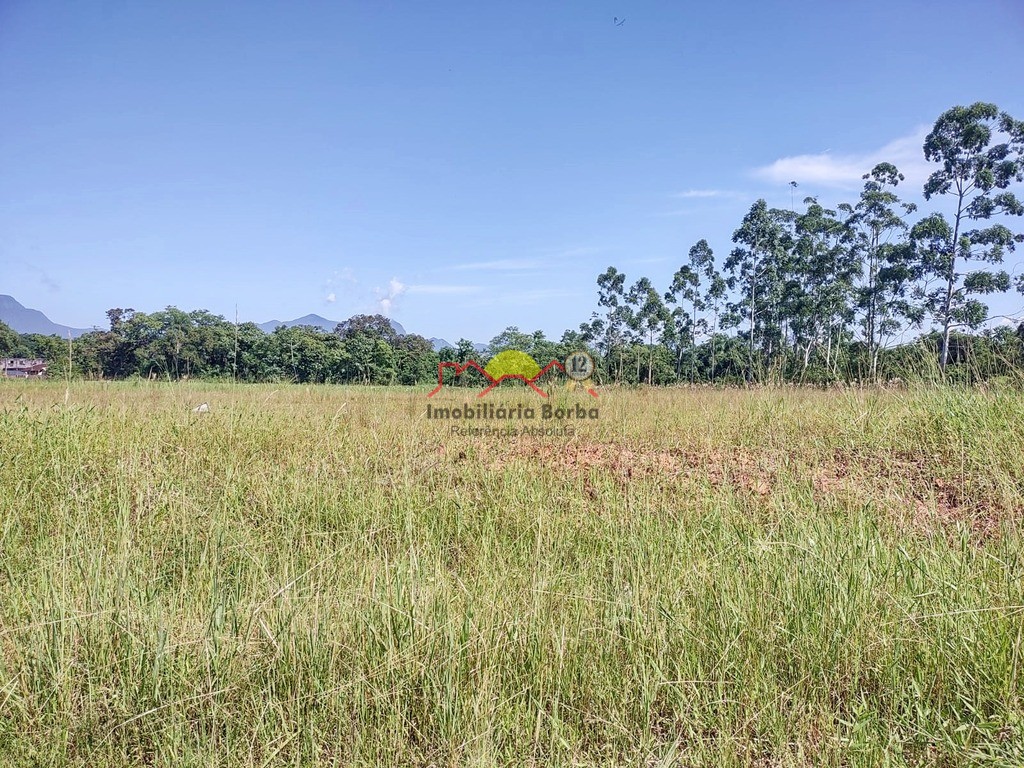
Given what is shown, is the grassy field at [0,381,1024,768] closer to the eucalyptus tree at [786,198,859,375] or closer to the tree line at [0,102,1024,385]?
the tree line at [0,102,1024,385]

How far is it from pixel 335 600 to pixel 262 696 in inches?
15.6

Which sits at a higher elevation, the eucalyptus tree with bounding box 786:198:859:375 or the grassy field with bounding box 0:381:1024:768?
the eucalyptus tree with bounding box 786:198:859:375

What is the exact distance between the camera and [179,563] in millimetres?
2484

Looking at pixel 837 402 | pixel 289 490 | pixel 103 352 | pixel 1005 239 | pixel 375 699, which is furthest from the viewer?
pixel 103 352

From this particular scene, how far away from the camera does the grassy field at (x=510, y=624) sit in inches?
56.8

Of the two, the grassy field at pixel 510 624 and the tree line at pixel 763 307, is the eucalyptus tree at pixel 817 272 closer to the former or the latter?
the tree line at pixel 763 307

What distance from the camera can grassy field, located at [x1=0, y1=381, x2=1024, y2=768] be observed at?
144cm

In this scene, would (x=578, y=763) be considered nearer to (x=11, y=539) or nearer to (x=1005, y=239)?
(x=11, y=539)

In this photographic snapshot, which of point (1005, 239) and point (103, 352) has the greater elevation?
point (1005, 239)

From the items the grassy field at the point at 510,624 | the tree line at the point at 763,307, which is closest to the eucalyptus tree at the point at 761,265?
the tree line at the point at 763,307

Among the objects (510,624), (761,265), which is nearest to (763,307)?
(761,265)

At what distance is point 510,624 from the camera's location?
5.74ft

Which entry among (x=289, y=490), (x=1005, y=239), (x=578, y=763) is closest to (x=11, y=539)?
(x=289, y=490)

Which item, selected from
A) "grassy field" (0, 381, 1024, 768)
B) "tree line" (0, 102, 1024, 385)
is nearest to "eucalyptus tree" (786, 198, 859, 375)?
"tree line" (0, 102, 1024, 385)
